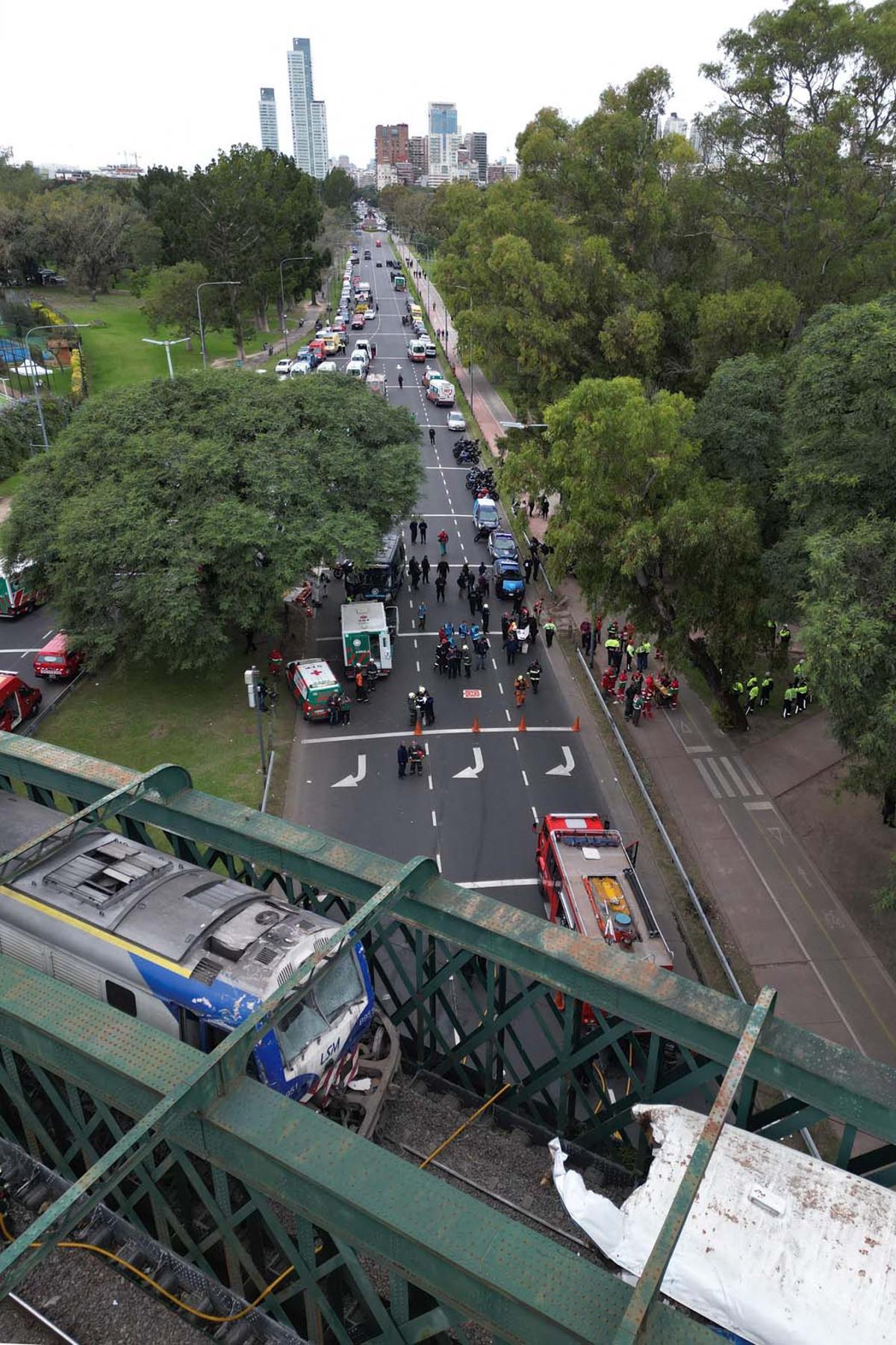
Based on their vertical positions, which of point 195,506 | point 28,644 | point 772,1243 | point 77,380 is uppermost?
point 77,380

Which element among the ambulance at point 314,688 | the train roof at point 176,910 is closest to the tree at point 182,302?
the ambulance at point 314,688

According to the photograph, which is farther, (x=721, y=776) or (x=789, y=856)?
(x=721, y=776)

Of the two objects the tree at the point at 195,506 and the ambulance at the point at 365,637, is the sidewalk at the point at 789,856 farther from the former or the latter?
the tree at the point at 195,506

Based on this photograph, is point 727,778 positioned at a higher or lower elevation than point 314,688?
lower

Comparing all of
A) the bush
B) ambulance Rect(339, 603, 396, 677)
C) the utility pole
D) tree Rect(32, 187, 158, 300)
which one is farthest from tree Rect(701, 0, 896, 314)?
tree Rect(32, 187, 158, 300)

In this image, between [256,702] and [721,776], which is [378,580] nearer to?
[256,702]

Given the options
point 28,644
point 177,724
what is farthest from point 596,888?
point 28,644

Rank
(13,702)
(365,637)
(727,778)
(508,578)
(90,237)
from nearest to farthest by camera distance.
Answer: (727,778) → (13,702) → (365,637) → (508,578) → (90,237)
